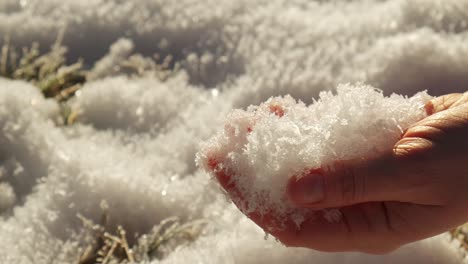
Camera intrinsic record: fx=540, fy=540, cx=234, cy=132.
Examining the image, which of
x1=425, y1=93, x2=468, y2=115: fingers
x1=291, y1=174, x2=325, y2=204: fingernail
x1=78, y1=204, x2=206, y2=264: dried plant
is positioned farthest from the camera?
x1=78, y1=204, x2=206, y2=264: dried plant

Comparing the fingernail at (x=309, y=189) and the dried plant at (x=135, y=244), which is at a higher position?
the dried plant at (x=135, y=244)

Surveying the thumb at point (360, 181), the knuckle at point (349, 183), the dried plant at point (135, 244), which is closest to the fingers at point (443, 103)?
the thumb at point (360, 181)

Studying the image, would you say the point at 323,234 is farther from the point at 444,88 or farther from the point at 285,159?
the point at 444,88

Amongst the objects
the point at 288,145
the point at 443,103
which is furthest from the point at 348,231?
the point at 443,103

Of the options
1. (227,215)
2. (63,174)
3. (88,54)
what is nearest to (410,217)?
(227,215)

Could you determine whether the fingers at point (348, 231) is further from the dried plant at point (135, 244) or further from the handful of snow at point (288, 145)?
the dried plant at point (135, 244)

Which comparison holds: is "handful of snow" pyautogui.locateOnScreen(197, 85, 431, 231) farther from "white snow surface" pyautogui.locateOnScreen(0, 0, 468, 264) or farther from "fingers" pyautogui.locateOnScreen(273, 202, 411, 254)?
"white snow surface" pyautogui.locateOnScreen(0, 0, 468, 264)

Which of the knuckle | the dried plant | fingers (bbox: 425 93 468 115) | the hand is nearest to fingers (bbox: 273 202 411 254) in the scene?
the hand
